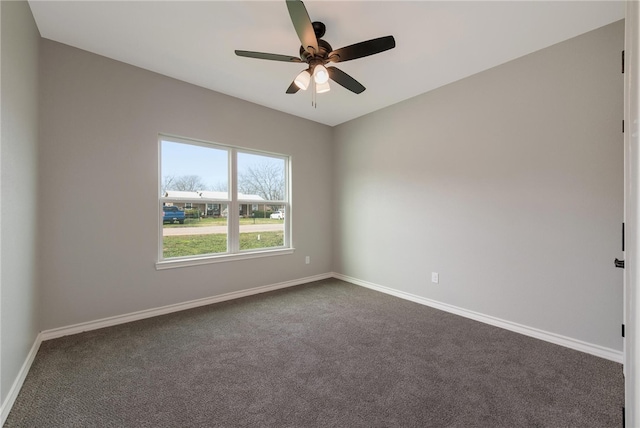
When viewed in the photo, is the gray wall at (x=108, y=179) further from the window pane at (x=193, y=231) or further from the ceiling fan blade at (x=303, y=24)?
the ceiling fan blade at (x=303, y=24)

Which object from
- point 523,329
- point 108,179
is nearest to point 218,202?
point 108,179

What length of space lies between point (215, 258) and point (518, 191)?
11.5ft

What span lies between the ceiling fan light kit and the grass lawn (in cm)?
218

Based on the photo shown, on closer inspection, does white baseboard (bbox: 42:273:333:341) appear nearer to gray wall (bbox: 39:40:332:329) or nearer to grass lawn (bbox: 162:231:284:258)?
gray wall (bbox: 39:40:332:329)

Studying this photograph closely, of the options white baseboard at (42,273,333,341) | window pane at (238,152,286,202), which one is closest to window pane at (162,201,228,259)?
window pane at (238,152,286,202)

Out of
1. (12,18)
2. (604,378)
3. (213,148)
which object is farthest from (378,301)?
(12,18)

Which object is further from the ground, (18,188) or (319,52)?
(319,52)

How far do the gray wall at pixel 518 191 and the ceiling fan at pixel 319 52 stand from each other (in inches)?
57.7

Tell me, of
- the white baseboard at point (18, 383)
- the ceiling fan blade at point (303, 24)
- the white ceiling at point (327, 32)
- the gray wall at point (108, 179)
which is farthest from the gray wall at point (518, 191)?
the white baseboard at point (18, 383)

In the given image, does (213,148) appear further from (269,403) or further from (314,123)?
(269,403)

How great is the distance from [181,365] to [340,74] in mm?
2671

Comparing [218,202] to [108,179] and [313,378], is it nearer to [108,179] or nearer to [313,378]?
[108,179]

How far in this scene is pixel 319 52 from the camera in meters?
2.03

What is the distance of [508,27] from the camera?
213 cm
